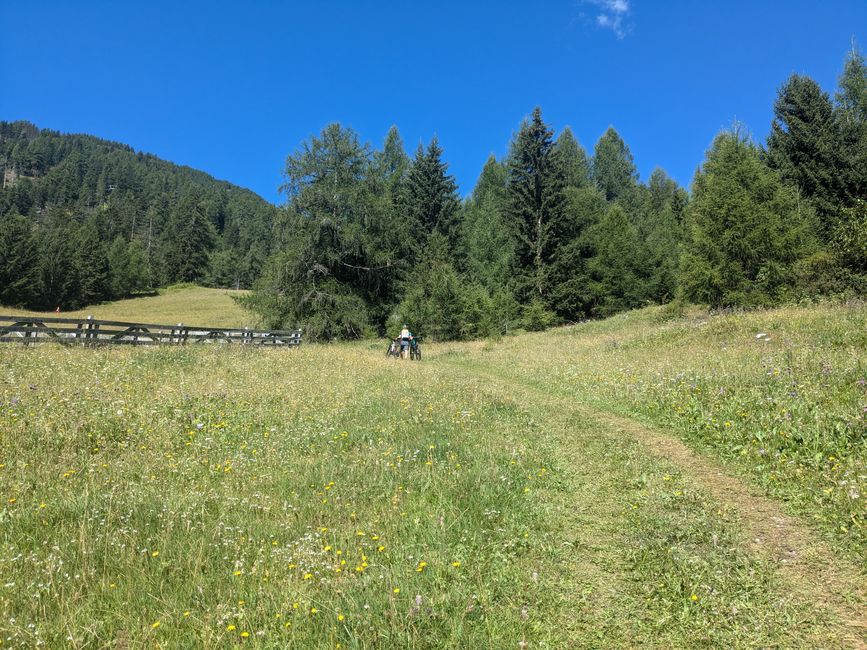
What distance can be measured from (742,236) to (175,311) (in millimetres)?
67823

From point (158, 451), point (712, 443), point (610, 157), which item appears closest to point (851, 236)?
point (712, 443)

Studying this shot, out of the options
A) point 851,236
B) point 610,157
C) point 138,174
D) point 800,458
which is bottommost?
point 800,458

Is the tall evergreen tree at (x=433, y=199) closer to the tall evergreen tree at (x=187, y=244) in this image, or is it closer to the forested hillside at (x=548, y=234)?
the forested hillside at (x=548, y=234)

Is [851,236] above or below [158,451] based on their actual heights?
above

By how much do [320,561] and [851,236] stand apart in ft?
76.6

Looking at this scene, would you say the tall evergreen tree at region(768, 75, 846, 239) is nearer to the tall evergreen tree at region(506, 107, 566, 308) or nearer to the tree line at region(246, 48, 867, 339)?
the tree line at region(246, 48, 867, 339)

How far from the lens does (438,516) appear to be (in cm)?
466

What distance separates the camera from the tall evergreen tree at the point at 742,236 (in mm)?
21344

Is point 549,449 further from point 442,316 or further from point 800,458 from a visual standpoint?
point 442,316

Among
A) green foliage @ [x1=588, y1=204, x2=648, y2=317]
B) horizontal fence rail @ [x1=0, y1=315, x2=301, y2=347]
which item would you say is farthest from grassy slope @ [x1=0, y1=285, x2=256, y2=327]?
green foliage @ [x1=588, y1=204, x2=648, y2=317]

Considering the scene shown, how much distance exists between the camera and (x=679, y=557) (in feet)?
12.8

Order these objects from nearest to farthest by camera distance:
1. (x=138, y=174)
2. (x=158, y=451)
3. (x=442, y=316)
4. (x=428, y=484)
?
(x=428, y=484) → (x=158, y=451) → (x=442, y=316) → (x=138, y=174)

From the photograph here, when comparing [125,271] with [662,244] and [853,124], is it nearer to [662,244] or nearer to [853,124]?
[662,244]

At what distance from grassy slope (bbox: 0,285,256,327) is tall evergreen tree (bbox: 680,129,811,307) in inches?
1766
